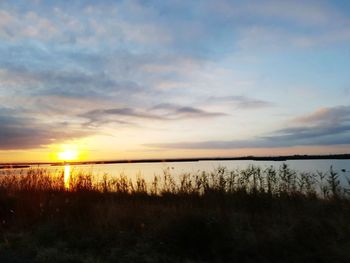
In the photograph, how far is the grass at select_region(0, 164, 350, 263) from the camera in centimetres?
743

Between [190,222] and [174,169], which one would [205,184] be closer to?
[190,222]

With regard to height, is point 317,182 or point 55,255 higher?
point 317,182

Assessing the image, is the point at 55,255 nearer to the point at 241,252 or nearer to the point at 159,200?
the point at 241,252

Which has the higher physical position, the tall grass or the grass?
A: the tall grass

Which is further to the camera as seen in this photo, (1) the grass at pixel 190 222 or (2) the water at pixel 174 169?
(2) the water at pixel 174 169

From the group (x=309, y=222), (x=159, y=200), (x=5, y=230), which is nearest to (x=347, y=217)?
(x=309, y=222)

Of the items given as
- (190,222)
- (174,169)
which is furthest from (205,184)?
(174,169)

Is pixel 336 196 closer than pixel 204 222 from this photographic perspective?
No

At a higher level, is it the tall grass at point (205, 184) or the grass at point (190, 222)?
the tall grass at point (205, 184)

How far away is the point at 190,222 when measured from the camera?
8.16 metres

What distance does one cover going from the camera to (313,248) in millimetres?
7297

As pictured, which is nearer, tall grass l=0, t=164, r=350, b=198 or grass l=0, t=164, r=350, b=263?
grass l=0, t=164, r=350, b=263

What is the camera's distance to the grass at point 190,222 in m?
7.43

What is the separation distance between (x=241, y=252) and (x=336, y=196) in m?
5.56
